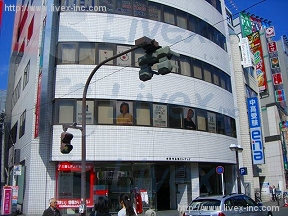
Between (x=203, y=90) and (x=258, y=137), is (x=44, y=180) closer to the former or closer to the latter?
(x=203, y=90)

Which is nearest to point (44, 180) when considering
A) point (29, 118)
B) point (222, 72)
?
point (29, 118)

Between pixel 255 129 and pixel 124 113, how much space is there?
15.2 metres

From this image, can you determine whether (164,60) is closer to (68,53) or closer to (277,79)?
(68,53)

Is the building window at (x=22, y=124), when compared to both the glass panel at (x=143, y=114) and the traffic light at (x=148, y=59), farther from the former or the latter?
the traffic light at (x=148, y=59)

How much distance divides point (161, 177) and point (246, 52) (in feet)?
54.0

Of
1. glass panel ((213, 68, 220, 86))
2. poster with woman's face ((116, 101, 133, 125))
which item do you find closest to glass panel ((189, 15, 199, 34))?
glass panel ((213, 68, 220, 86))

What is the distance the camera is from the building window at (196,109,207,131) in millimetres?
21188

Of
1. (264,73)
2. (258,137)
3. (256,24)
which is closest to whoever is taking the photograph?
(258,137)

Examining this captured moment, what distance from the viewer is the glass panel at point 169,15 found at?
21372mm

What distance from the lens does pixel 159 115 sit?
63.4ft

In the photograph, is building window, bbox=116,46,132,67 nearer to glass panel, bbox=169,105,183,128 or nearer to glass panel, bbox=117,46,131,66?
glass panel, bbox=117,46,131,66

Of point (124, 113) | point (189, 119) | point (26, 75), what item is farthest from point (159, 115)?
point (26, 75)

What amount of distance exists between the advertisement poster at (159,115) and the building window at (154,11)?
19.0 feet

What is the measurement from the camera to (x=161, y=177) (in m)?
21.5
